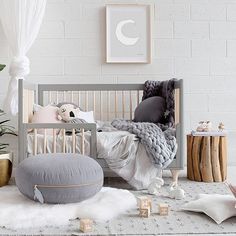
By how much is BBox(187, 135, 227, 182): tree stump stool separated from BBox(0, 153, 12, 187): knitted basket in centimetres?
131

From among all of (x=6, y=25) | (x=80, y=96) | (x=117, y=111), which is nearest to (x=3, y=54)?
(x=6, y=25)

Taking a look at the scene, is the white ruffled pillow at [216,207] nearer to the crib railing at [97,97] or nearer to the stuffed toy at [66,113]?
the crib railing at [97,97]

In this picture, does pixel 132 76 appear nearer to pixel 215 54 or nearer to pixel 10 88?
pixel 215 54

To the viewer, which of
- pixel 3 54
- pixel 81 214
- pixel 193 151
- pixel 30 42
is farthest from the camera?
pixel 3 54

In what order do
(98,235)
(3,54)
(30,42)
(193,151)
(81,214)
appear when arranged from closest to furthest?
Result: (98,235)
(81,214)
(193,151)
(30,42)
(3,54)

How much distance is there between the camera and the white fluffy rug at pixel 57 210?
70.2 inches

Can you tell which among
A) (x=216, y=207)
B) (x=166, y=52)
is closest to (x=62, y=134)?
(x=216, y=207)

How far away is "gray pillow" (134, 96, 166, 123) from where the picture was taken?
2.93 meters

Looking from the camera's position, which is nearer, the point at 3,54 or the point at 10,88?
the point at 10,88

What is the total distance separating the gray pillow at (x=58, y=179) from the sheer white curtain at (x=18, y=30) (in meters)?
0.95

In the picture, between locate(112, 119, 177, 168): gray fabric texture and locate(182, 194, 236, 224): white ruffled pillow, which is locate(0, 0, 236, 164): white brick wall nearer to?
locate(112, 119, 177, 168): gray fabric texture

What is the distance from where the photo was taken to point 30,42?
3.03 metres

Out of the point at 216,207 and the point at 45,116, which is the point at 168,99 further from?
the point at 216,207

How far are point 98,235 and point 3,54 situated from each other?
209 centimetres
